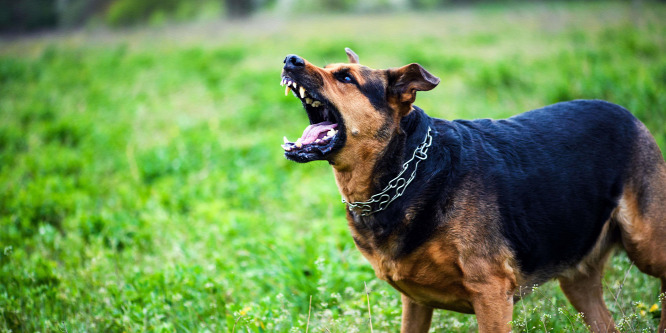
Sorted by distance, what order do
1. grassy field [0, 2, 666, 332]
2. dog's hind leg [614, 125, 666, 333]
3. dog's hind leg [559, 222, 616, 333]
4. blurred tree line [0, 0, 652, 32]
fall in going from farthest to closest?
1. blurred tree line [0, 0, 652, 32]
2. grassy field [0, 2, 666, 332]
3. dog's hind leg [559, 222, 616, 333]
4. dog's hind leg [614, 125, 666, 333]

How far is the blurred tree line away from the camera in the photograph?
1712 centimetres

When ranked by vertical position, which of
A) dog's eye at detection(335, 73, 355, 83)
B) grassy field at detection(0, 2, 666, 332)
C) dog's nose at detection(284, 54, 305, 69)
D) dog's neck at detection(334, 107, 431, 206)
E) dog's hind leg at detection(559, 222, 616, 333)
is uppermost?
dog's nose at detection(284, 54, 305, 69)

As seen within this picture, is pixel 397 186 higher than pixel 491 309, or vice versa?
pixel 397 186

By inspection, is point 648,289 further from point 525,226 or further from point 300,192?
point 300,192

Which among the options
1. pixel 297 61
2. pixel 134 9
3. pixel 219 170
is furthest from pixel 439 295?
pixel 134 9

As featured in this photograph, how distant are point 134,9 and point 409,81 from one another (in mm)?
20278

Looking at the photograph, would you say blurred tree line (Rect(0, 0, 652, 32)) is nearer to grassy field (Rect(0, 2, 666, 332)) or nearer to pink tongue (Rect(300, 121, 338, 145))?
grassy field (Rect(0, 2, 666, 332))

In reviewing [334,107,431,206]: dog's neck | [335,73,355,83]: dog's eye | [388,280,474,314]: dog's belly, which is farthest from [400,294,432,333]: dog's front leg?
[335,73,355,83]: dog's eye

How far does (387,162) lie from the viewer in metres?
3.22

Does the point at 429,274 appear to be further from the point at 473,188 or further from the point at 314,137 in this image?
the point at 314,137

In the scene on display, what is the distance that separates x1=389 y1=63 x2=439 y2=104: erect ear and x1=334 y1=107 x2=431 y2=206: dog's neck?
0.14 metres

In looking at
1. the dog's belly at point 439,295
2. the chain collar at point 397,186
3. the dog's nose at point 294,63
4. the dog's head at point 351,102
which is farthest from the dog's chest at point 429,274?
the dog's nose at point 294,63

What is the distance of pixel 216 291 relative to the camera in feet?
14.3

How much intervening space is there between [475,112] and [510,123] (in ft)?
17.3
